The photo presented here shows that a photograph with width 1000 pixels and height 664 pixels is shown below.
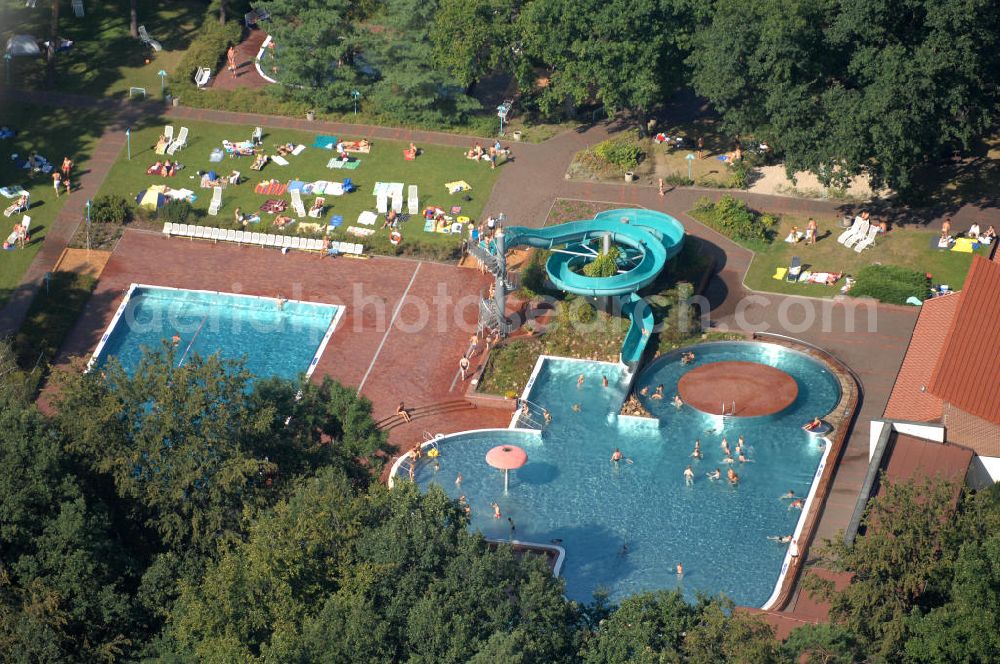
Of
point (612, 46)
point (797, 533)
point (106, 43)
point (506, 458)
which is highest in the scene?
point (612, 46)

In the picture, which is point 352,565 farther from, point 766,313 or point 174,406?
point 766,313

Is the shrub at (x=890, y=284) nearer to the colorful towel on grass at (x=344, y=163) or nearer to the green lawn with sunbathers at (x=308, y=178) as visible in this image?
the green lawn with sunbathers at (x=308, y=178)

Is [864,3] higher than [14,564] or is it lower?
higher

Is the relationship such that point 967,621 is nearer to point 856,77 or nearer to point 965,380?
point 965,380

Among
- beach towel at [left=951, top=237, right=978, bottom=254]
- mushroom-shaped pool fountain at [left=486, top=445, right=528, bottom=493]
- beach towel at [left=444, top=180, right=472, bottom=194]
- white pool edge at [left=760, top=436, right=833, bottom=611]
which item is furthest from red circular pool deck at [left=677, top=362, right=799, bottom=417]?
beach towel at [left=444, top=180, right=472, bottom=194]

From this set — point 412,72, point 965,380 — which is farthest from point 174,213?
point 965,380

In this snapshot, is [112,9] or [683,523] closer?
[683,523]

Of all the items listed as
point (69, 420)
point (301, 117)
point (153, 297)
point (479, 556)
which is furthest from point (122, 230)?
point (479, 556)
